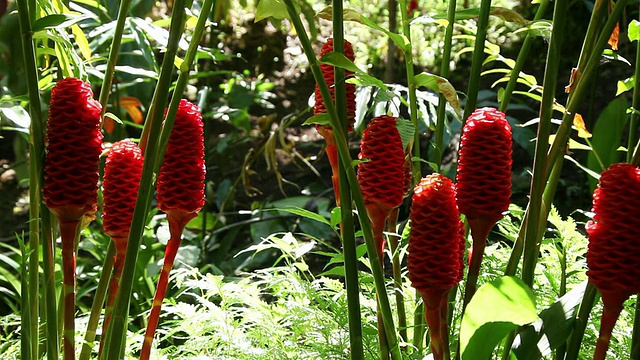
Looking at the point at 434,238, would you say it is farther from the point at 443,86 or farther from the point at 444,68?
the point at 444,68

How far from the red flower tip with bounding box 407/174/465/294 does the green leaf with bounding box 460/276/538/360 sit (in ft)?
0.11

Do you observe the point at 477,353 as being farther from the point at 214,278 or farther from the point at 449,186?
the point at 214,278

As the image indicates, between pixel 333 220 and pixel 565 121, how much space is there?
209mm

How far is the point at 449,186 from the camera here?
480 mm

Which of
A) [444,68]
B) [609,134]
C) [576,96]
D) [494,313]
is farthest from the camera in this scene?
[609,134]

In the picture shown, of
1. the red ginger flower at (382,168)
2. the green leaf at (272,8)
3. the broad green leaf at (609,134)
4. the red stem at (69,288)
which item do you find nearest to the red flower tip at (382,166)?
the red ginger flower at (382,168)

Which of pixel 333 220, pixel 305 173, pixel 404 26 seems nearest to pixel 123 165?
pixel 333 220

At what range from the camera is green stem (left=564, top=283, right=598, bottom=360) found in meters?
0.51

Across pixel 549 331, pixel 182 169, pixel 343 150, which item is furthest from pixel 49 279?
pixel 549 331

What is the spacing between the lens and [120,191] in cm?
54

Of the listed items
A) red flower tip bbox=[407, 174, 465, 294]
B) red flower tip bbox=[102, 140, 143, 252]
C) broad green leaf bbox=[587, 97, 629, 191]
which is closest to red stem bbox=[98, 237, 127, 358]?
red flower tip bbox=[102, 140, 143, 252]

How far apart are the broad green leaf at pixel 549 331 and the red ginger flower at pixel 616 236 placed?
2.0 inches

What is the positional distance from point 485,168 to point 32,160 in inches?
13.6

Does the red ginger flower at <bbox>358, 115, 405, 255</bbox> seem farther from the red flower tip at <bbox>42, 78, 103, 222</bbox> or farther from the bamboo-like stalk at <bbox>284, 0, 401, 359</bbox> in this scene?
the red flower tip at <bbox>42, 78, 103, 222</bbox>
